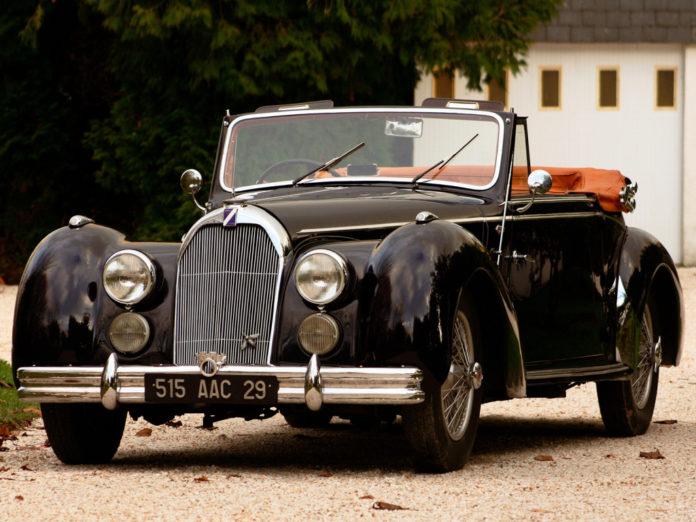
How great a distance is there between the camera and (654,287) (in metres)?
8.20

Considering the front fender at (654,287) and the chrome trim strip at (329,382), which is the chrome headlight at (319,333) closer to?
the chrome trim strip at (329,382)

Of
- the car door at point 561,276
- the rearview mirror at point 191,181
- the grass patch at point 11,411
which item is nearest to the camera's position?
the car door at point 561,276

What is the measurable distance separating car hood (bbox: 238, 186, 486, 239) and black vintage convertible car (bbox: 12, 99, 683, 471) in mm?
12

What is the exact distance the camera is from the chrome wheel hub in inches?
229

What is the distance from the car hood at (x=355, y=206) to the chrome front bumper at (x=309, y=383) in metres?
0.67

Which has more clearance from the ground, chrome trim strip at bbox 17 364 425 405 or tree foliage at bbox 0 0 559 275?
tree foliage at bbox 0 0 559 275

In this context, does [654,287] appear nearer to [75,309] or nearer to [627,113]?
[75,309]

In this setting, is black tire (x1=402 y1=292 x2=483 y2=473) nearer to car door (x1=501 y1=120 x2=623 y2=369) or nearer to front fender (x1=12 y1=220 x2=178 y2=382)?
car door (x1=501 y1=120 x2=623 y2=369)

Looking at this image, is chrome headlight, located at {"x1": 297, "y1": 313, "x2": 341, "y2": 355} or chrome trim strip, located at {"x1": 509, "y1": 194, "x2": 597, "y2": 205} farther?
chrome trim strip, located at {"x1": 509, "y1": 194, "x2": 597, "y2": 205}

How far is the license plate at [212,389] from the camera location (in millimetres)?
5449

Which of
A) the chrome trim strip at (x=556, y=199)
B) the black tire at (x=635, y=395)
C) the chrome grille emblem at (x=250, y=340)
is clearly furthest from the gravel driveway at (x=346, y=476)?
the chrome trim strip at (x=556, y=199)

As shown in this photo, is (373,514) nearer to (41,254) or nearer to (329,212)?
(329,212)

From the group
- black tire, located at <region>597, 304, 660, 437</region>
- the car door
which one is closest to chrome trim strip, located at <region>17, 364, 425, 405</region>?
the car door

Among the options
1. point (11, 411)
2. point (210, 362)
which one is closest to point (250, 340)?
point (210, 362)
